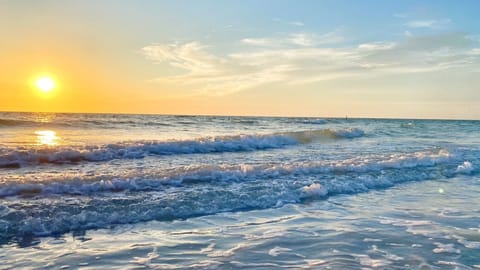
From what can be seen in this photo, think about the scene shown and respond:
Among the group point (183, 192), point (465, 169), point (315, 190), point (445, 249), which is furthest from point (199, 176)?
point (465, 169)

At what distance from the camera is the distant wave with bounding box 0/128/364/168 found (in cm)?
1393

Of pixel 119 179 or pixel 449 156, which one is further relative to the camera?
pixel 449 156

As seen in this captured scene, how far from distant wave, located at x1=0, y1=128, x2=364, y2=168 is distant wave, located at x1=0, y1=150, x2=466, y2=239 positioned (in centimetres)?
536

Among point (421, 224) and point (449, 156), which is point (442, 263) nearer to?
point (421, 224)

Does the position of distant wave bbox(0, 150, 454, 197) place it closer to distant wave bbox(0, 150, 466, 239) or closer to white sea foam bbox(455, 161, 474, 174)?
distant wave bbox(0, 150, 466, 239)

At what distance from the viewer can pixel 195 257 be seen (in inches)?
201

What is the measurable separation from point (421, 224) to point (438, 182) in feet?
18.3

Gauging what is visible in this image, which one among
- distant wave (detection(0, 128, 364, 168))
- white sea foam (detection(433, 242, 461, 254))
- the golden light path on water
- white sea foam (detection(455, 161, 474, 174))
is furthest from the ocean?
the golden light path on water

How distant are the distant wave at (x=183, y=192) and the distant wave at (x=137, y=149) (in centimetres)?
536

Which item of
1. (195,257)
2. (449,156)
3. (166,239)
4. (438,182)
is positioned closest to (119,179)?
(166,239)

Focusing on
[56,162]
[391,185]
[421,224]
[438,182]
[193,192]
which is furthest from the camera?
[56,162]

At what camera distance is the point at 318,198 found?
9.17 metres

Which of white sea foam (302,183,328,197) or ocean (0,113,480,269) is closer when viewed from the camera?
ocean (0,113,480,269)

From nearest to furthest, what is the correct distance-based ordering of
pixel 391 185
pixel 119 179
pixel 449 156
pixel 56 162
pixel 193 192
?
pixel 193 192
pixel 119 179
pixel 391 185
pixel 56 162
pixel 449 156
